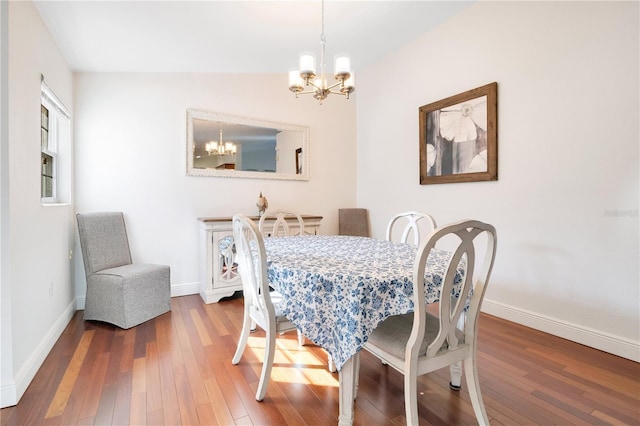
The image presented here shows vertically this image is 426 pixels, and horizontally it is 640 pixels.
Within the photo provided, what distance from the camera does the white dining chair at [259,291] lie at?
1601mm

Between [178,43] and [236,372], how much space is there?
9.23 feet

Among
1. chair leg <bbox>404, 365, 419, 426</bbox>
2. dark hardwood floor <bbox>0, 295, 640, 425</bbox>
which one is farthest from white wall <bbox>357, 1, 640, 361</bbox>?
chair leg <bbox>404, 365, 419, 426</bbox>

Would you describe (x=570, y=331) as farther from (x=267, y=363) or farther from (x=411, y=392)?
(x=267, y=363)

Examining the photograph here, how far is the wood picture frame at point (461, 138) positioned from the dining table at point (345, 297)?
5.39ft

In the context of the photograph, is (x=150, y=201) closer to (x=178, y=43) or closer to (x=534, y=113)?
(x=178, y=43)

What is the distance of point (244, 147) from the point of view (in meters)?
3.79

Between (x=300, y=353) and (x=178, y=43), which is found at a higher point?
(x=178, y=43)

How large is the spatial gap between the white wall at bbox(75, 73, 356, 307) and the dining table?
2173 mm

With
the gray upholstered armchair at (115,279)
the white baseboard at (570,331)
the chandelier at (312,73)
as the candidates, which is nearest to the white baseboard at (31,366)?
the gray upholstered armchair at (115,279)

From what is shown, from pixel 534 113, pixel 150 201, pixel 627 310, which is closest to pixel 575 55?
pixel 534 113

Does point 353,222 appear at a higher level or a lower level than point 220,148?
lower

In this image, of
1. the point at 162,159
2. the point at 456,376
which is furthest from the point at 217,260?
the point at 456,376

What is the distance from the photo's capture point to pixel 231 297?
11.4 ft

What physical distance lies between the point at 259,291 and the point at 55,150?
2417 millimetres
